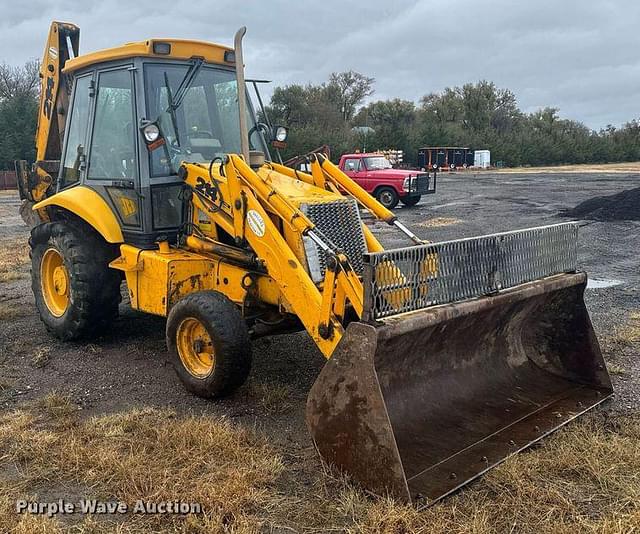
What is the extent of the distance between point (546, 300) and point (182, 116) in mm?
3231

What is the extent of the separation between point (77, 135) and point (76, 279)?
146 cm

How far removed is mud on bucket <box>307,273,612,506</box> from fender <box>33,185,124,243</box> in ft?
8.98

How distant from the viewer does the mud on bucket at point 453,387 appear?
3.28 m

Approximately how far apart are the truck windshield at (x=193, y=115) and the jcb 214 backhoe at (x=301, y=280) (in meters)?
0.02

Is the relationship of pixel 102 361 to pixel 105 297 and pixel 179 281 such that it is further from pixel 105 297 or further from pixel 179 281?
pixel 179 281

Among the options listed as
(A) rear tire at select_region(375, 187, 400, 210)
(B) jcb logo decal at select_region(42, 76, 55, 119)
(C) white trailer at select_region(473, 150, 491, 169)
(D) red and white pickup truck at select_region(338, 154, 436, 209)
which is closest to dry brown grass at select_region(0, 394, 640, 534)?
(B) jcb logo decal at select_region(42, 76, 55, 119)

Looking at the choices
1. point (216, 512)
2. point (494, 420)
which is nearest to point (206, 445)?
point (216, 512)

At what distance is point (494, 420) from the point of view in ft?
13.2

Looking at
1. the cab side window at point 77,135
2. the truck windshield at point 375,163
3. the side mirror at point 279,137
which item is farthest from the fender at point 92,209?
the truck windshield at point 375,163

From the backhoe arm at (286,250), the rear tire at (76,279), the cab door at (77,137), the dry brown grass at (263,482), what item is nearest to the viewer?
the dry brown grass at (263,482)

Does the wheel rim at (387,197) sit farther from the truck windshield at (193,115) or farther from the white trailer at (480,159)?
the white trailer at (480,159)

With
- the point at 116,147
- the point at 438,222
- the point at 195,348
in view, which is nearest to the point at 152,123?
the point at 116,147

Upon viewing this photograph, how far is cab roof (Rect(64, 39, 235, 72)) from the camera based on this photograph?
5.20m

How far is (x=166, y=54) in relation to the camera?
207 inches
